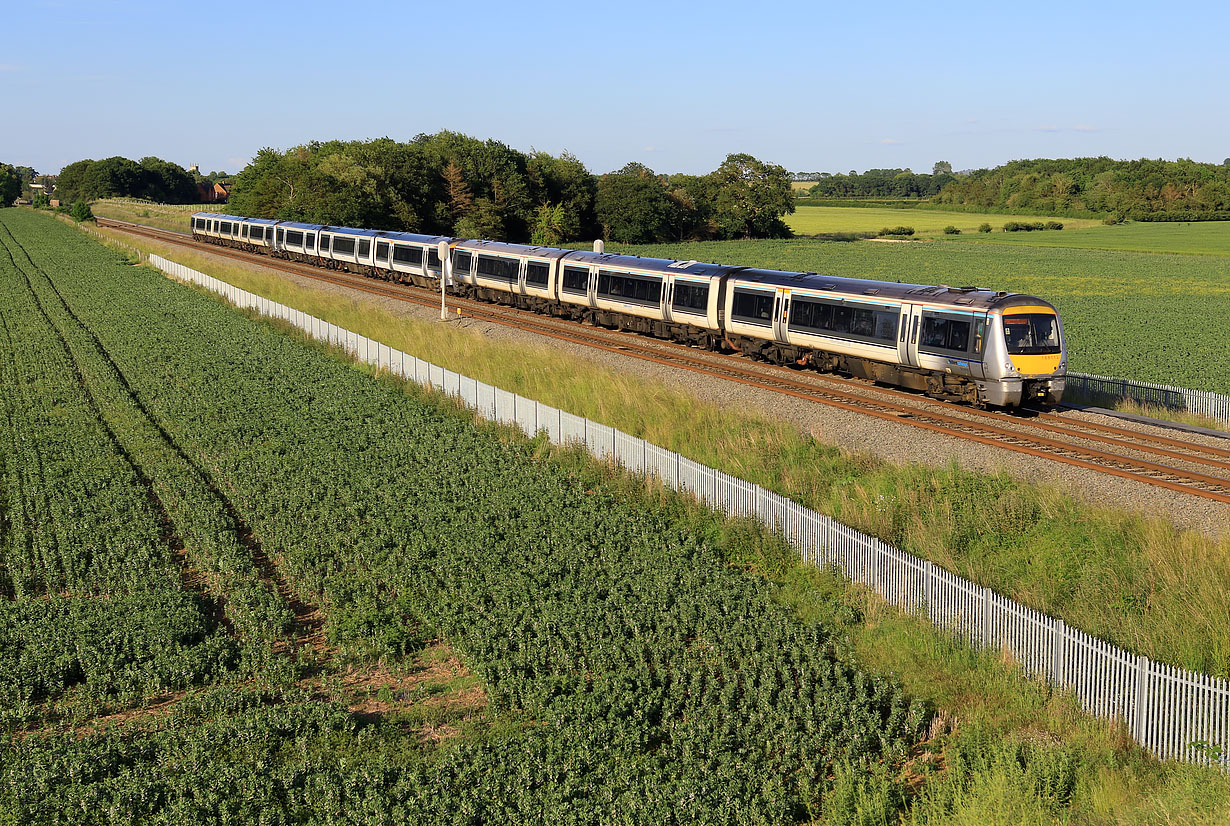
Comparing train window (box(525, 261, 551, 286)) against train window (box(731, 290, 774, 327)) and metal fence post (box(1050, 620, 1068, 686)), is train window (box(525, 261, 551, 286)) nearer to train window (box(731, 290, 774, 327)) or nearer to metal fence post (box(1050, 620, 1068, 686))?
train window (box(731, 290, 774, 327))

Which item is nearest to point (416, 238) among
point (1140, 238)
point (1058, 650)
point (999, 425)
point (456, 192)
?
point (999, 425)

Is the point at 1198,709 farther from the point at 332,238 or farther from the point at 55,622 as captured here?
the point at 332,238

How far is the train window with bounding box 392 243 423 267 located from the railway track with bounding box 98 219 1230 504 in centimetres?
1791

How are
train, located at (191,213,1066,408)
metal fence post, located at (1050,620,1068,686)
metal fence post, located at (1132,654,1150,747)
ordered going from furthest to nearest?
train, located at (191,213,1066,408), metal fence post, located at (1050,620,1068,686), metal fence post, located at (1132,654,1150,747)

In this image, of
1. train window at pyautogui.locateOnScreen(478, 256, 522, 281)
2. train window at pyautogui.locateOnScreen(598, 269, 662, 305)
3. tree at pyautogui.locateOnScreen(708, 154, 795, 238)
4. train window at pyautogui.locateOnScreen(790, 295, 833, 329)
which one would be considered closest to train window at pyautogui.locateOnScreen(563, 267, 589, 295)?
train window at pyautogui.locateOnScreen(598, 269, 662, 305)

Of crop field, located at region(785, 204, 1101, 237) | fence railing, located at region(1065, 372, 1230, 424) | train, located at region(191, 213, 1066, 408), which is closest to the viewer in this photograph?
train, located at region(191, 213, 1066, 408)

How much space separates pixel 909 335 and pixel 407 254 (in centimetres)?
3524

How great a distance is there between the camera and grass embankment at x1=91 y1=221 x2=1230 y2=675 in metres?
12.6

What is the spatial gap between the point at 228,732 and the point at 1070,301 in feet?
191

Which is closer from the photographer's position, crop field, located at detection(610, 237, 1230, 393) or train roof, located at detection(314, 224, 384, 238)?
crop field, located at detection(610, 237, 1230, 393)

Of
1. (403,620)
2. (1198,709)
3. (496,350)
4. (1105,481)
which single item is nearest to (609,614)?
(403,620)

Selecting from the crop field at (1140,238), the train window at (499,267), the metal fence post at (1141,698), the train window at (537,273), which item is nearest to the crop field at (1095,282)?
the crop field at (1140,238)

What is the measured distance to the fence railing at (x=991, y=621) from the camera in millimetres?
10062

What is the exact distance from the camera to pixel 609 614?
531 inches
